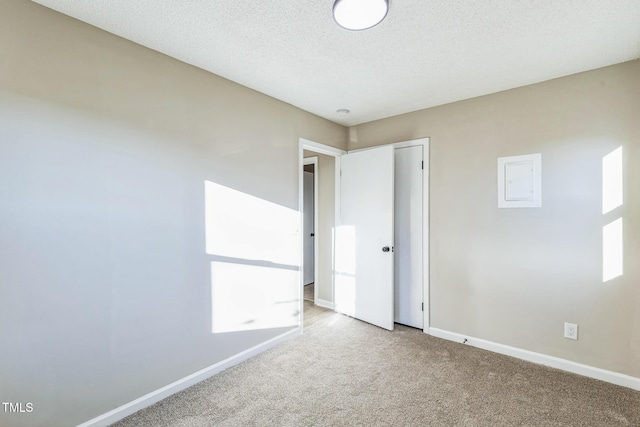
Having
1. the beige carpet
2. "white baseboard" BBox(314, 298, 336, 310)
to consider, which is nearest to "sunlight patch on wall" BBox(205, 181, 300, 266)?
the beige carpet

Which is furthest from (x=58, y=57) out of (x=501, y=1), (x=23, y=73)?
(x=501, y=1)

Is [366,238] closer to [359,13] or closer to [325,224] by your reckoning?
[325,224]

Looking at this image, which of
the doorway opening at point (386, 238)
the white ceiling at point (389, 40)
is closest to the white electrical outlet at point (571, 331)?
the doorway opening at point (386, 238)

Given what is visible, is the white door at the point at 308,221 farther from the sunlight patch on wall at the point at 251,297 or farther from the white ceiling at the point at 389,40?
the white ceiling at the point at 389,40

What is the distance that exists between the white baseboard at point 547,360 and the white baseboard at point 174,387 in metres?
1.81

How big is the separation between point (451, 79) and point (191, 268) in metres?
2.66

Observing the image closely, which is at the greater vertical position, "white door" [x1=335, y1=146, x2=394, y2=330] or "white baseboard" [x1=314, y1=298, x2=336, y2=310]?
"white door" [x1=335, y1=146, x2=394, y2=330]

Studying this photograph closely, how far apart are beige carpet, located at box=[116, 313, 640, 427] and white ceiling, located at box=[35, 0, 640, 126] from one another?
2.46 meters

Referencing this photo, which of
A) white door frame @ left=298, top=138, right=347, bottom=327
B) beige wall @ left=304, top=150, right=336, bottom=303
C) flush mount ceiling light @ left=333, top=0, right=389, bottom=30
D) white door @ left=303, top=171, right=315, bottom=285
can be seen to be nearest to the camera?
flush mount ceiling light @ left=333, top=0, right=389, bottom=30

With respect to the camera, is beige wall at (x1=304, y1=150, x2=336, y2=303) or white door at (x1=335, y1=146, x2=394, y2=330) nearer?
white door at (x1=335, y1=146, x2=394, y2=330)

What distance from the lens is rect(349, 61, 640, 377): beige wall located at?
7.14 ft

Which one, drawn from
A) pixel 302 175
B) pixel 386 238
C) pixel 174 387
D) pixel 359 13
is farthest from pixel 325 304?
pixel 359 13

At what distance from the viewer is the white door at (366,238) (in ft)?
10.6

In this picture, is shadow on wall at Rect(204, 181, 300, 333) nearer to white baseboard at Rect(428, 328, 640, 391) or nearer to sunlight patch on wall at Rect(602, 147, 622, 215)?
white baseboard at Rect(428, 328, 640, 391)
